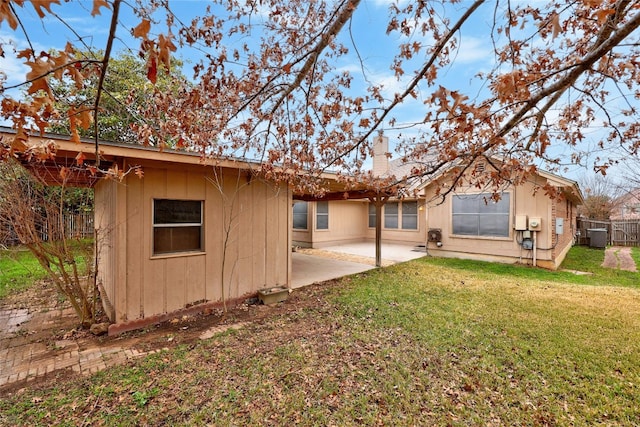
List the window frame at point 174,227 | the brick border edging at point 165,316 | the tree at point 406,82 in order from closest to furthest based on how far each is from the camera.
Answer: the tree at point 406,82
the brick border edging at point 165,316
the window frame at point 174,227

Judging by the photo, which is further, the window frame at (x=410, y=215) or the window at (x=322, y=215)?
the window frame at (x=410, y=215)

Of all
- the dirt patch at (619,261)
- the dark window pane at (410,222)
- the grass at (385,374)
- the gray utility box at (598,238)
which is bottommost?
the grass at (385,374)

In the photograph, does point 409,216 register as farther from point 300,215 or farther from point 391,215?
point 300,215

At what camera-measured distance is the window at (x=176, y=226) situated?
4.61 meters

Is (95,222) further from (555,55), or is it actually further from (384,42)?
(555,55)

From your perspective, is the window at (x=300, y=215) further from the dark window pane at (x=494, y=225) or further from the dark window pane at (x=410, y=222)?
the dark window pane at (x=494, y=225)

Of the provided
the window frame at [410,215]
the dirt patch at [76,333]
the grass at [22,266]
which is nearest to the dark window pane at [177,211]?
the grass at [22,266]

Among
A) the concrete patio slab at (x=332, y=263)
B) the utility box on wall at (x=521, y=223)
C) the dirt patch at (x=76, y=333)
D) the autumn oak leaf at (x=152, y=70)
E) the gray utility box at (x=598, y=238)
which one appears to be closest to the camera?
the autumn oak leaf at (x=152, y=70)

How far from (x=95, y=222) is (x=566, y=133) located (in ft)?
27.8

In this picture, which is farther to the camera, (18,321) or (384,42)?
(18,321)

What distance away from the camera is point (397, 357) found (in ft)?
A: 11.4

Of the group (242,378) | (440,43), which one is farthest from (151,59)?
(242,378)

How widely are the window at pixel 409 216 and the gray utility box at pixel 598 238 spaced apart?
7976 mm

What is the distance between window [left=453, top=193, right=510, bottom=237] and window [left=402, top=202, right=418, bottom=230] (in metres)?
3.14
